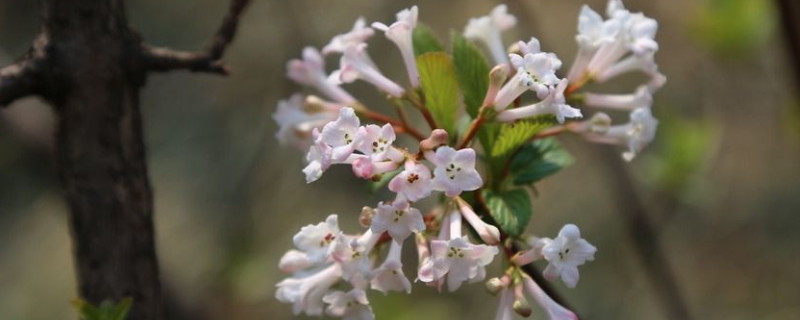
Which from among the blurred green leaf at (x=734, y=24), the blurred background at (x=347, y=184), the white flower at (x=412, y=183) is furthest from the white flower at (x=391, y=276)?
the blurred background at (x=347, y=184)

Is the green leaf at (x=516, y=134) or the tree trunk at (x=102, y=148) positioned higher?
the tree trunk at (x=102, y=148)

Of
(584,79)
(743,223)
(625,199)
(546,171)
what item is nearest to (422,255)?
(546,171)

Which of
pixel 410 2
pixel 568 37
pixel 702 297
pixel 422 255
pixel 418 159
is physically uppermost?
pixel 410 2

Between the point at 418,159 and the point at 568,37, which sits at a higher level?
the point at 568,37

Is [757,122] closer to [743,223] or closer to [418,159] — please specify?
[743,223]

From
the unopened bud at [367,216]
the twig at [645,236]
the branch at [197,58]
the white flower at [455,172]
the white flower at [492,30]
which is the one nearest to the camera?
the white flower at [455,172]

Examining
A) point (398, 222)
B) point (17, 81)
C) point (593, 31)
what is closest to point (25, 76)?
point (17, 81)

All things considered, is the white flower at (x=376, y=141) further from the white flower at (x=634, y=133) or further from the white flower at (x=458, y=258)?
the white flower at (x=634, y=133)

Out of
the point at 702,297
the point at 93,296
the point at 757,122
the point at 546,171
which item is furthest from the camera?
the point at 757,122

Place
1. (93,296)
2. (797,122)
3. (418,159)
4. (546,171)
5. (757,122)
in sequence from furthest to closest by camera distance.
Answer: (757,122) → (797,122) → (546,171) → (93,296) → (418,159)
